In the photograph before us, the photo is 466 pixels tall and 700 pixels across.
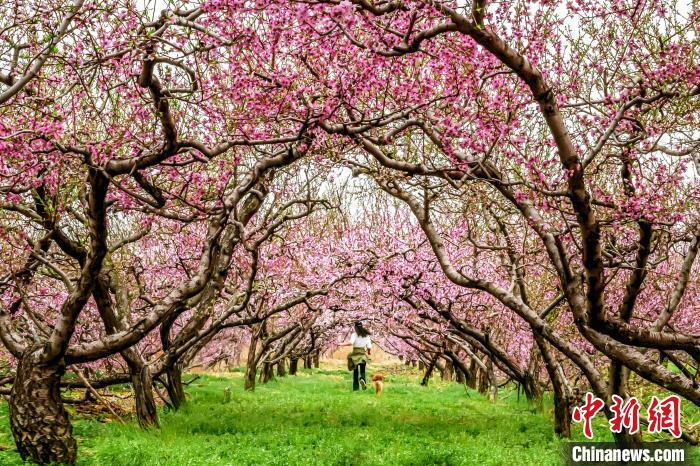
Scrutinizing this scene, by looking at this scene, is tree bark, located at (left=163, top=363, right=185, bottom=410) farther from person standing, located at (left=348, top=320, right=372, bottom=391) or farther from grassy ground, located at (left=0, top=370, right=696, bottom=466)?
person standing, located at (left=348, top=320, right=372, bottom=391)

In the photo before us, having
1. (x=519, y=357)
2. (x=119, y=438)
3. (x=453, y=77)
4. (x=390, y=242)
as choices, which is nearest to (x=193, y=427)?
(x=119, y=438)

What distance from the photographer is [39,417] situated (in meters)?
8.89

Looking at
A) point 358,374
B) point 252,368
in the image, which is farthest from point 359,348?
point 252,368

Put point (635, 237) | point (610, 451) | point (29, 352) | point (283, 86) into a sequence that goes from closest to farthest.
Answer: point (283, 86) → point (29, 352) → point (610, 451) → point (635, 237)

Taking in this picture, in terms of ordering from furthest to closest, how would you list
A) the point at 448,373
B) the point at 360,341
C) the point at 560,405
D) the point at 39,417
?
the point at 448,373 → the point at 360,341 → the point at 560,405 → the point at 39,417

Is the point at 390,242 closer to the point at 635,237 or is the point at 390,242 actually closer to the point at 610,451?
the point at 635,237

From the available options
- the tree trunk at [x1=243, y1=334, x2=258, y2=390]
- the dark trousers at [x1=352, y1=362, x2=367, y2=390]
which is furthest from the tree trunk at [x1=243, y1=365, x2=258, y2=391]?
the dark trousers at [x1=352, y1=362, x2=367, y2=390]

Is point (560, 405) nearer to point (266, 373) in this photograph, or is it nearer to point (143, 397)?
point (143, 397)

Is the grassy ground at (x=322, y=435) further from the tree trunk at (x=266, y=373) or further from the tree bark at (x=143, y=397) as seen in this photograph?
the tree trunk at (x=266, y=373)

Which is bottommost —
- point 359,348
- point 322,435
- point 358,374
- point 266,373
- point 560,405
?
point 322,435

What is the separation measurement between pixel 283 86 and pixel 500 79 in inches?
126

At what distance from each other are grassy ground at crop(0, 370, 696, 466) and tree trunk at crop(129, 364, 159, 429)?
0.98 ft

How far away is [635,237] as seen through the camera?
462 inches

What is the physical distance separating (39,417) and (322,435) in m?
4.90
